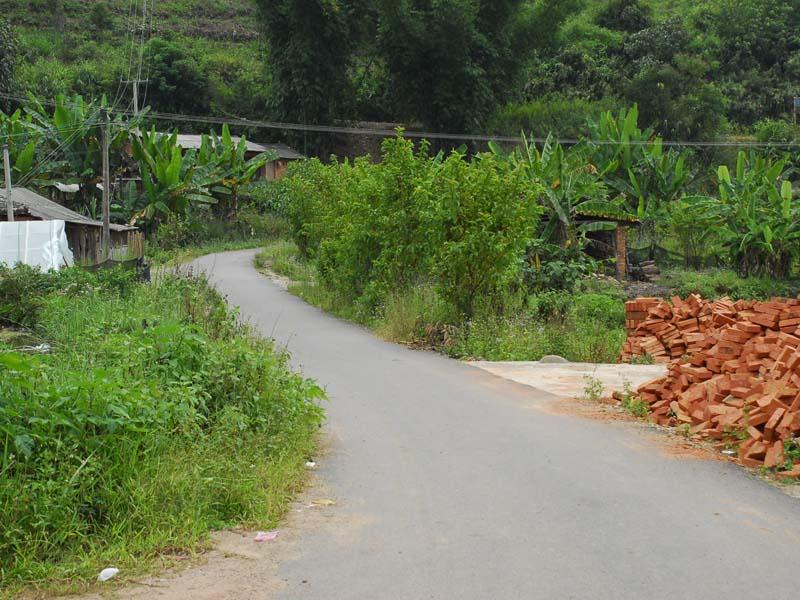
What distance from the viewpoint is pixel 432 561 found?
18.8ft

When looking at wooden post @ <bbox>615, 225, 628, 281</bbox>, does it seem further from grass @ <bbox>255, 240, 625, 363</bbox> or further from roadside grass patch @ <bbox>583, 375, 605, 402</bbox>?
roadside grass patch @ <bbox>583, 375, 605, 402</bbox>

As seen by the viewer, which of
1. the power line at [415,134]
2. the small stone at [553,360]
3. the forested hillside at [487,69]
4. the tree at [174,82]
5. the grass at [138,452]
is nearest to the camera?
the grass at [138,452]

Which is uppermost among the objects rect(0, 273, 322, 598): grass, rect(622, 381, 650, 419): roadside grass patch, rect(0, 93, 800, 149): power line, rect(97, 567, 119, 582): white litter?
rect(0, 93, 800, 149): power line

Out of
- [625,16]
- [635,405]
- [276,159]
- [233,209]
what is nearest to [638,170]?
[233,209]

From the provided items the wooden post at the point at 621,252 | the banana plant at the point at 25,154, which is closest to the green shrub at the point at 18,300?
the wooden post at the point at 621,252

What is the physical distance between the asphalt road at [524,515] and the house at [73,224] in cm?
2298

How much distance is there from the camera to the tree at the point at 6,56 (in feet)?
167

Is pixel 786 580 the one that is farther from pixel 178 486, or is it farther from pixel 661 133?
pixel 661 133

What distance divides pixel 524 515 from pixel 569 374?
7.03 metres

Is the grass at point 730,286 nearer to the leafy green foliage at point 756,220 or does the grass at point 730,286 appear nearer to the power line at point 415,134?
the leafy green foliage at point 756,220

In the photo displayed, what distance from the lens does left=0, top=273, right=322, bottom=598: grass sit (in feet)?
18.4

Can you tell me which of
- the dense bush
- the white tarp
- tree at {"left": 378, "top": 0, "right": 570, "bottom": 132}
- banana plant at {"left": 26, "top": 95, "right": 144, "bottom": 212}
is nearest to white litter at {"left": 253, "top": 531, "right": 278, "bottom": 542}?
the dense bush

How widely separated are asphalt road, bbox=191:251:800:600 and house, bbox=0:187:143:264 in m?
23.0

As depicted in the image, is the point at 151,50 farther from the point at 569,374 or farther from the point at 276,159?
the point at 569,374
